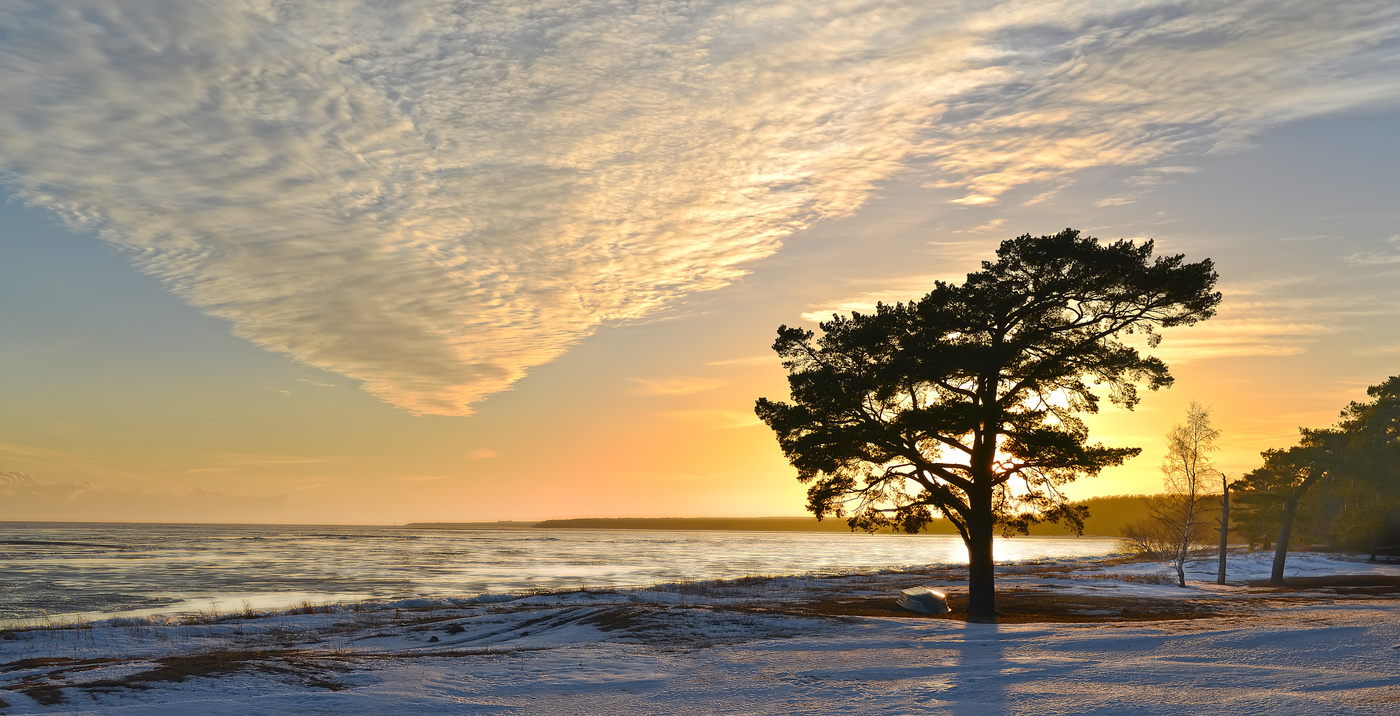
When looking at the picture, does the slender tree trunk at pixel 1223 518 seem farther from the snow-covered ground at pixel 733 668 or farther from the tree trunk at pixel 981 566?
the snow-covered ground at pixel 733 668

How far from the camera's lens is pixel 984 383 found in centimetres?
2761

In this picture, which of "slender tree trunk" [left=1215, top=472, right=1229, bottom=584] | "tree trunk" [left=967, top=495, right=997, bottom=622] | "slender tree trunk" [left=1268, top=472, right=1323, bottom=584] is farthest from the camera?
"slender tree trunk" [left=1268, top=472, right=1323, bottom=584]

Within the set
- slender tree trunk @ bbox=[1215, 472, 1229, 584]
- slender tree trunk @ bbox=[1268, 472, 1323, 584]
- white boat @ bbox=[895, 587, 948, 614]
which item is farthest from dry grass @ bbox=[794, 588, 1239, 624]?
slender tree trunk @ bbox=[1268, 472, 1323, 584]

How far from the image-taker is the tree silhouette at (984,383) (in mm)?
26359

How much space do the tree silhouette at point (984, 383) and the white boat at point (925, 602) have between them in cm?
130

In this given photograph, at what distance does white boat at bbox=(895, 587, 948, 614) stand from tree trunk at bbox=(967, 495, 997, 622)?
Result: 1.03m

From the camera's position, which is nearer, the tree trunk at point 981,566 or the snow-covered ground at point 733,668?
the snow-covered ground at point 733,668

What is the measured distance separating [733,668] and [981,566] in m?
15.7

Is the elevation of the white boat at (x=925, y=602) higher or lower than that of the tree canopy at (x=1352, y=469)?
lower

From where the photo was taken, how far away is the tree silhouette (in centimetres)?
2636

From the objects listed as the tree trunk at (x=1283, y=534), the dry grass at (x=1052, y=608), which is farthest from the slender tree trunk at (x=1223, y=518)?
the dry grass at (x=1052, y=608)

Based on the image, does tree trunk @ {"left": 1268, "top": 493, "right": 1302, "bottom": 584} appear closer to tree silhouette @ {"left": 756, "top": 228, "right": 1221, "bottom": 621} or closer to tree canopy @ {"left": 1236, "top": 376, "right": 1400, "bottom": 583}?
tree canopy @ {"left": 1236, "top": 376, "right": 1400, "bottom": 583}

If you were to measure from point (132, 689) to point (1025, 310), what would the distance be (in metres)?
25.3

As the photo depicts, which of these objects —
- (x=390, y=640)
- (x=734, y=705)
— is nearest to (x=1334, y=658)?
(x=734, y=705)
